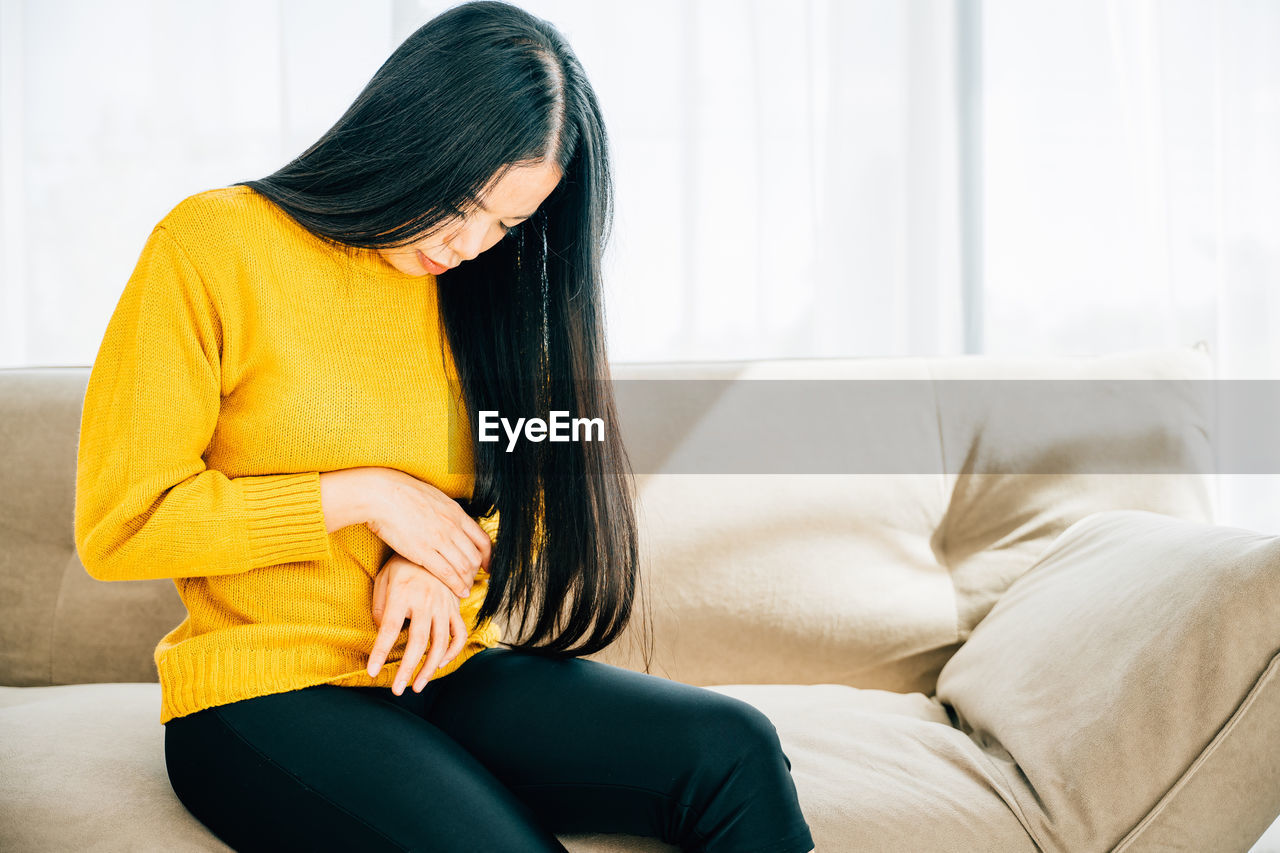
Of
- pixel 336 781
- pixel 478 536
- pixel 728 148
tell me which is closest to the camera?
pixel 336 781

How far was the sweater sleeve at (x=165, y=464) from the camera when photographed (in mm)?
765

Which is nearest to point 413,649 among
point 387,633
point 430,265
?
point 387,633

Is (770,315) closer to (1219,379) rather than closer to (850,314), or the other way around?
(850,314)

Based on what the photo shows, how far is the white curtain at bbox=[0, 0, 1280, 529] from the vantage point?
1.81m

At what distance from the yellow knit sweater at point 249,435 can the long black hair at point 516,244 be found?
58mm

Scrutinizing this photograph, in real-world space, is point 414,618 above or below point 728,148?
below

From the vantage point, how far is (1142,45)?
174 centimetres

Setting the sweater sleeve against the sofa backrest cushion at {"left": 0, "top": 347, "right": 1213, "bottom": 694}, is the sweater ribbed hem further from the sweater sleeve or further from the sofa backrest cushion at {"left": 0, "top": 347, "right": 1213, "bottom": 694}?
the sofa backrest cushion at {"left": 0, "top": 347, "right": 1213, "bottom": 694}

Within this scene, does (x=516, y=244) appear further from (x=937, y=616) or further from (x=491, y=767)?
(x=937, y=616)

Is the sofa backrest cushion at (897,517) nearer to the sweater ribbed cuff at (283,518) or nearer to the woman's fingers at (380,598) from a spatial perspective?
the woman's fingers at (380,598)

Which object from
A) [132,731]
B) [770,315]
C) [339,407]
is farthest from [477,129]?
[770,315]

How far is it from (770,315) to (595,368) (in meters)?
0.91

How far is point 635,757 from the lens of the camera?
0.82m

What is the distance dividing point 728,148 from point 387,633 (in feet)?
4.38
